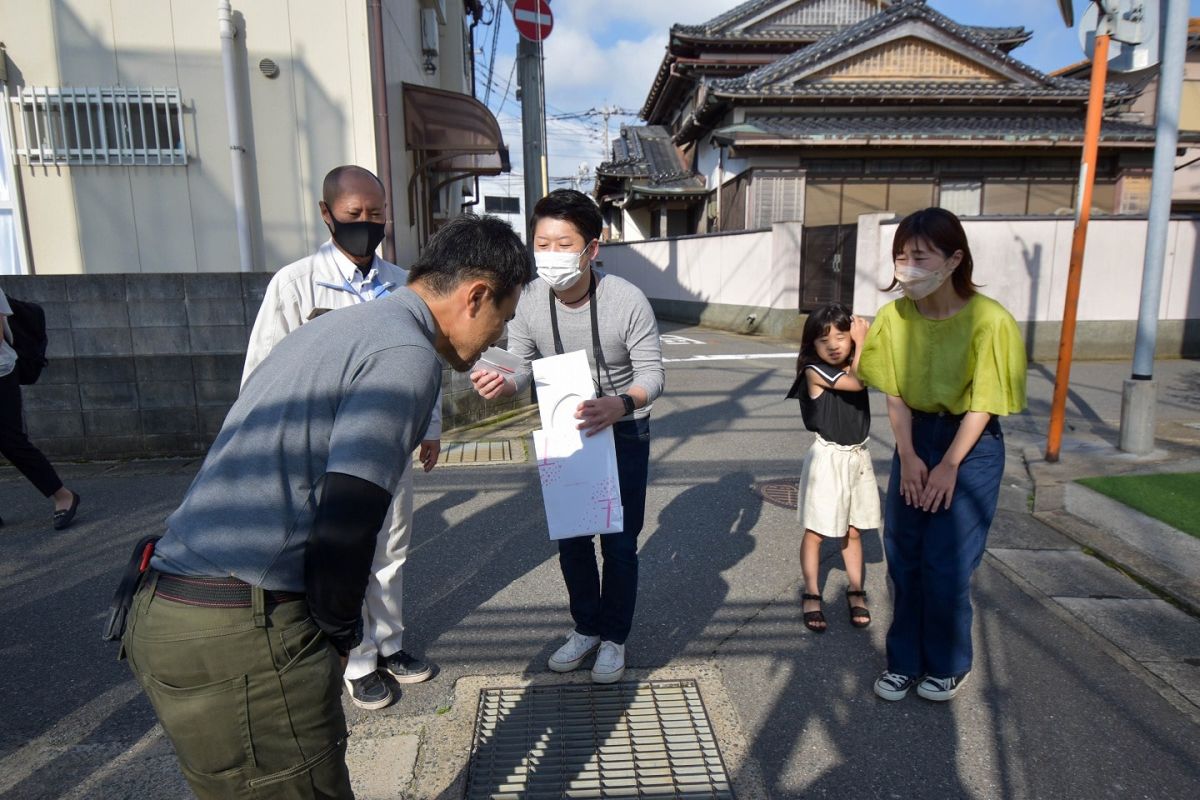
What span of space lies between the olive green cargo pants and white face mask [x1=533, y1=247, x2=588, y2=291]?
1517mm

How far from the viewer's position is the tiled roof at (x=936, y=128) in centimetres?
1429

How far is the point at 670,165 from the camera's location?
21312 mm

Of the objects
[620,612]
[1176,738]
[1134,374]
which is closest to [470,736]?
[620,612]

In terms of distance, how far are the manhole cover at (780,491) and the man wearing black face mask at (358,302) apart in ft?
9.05

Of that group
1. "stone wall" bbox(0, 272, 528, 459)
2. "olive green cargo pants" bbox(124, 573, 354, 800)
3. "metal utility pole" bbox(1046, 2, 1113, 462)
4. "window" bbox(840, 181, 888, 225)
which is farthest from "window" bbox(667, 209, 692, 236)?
"olive green cargo pants" bbox(124, 573, 354, 800)

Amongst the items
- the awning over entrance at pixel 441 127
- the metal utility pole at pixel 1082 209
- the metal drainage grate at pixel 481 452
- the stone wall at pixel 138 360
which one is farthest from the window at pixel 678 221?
the stone wall at pixel 138 360

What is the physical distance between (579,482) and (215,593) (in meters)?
1.43

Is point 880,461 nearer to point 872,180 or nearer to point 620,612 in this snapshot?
point 620,612

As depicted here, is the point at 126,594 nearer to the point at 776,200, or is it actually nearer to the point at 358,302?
the point at 358,302

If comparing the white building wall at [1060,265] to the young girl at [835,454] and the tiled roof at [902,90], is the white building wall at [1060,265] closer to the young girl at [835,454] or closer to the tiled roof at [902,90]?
the tiled roof at [902,90]

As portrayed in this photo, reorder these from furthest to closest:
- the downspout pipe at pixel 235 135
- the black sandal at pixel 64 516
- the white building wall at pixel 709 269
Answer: the white building wall at pixel 709 269 < the downspout pipe at pixel 235 135 < the black sandal at pixel 64 516

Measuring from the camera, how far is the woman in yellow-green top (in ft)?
8.23

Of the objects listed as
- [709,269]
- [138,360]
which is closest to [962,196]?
[709,269]

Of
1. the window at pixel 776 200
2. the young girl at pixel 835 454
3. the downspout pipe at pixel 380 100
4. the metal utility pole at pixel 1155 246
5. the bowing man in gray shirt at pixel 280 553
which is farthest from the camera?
the window at pixel 776 200
